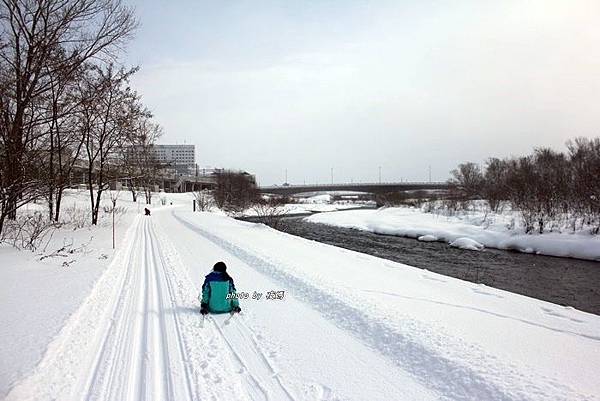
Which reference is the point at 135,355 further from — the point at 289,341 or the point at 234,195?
the point at 234,195

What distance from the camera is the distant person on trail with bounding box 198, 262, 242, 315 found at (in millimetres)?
7008

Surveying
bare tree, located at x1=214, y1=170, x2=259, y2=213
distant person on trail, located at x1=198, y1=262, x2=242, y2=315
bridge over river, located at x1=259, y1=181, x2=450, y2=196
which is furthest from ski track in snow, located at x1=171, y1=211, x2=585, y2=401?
bridge over river, located at x1=259, y1=181, x2=450, y2=196

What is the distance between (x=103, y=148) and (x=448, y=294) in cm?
2623

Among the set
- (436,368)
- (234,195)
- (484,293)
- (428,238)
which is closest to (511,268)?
(484,293)

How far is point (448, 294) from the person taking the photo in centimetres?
909

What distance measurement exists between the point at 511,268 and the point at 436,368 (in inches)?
544

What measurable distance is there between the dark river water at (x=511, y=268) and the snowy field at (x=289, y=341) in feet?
12.2

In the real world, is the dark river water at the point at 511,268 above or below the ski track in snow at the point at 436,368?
below

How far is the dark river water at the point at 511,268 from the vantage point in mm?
12049

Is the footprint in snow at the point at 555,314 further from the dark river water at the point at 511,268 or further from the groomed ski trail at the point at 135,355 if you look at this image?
the groomed ski trail at the point at 135,355

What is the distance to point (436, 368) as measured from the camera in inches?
191

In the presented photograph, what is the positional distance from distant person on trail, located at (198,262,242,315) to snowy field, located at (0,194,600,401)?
0.22 m

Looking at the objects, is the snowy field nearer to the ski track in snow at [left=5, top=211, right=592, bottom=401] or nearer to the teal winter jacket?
the ski track in snow at [left=5, top=211, right=592, bottom=401]

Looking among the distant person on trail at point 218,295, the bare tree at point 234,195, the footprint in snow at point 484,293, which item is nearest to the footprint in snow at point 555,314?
the footprint in snow at point 484,293
